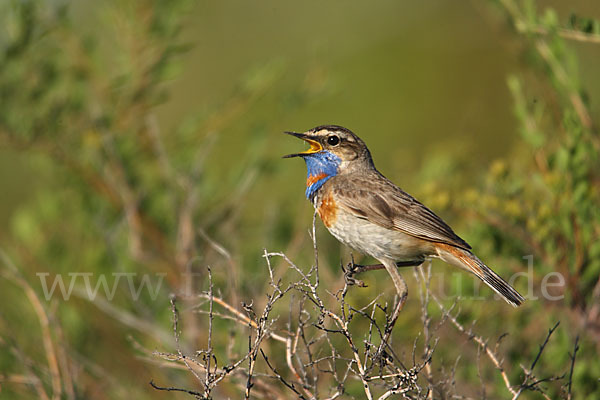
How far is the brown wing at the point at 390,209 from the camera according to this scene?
415cm

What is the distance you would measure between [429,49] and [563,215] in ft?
18.5

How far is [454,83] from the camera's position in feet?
30.9

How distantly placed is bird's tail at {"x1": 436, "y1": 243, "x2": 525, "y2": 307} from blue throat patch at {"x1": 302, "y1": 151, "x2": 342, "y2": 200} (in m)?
0.82

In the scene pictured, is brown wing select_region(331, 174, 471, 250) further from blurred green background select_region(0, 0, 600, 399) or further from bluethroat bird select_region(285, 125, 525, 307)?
blurred green background select_region(0, 0, 600, 399)

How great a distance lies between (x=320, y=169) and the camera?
4.58 metres

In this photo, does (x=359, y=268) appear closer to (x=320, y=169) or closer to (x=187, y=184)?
(x=320, y=169)

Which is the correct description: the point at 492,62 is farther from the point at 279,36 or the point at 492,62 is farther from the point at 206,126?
the point at 206,126

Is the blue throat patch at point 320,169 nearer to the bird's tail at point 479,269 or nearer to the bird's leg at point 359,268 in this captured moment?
the bird's leg at point 359,268

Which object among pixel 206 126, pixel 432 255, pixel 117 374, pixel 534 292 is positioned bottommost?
pixel 117 374

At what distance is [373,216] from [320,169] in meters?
0.52

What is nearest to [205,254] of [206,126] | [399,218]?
[206,126]

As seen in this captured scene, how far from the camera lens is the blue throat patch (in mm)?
4555

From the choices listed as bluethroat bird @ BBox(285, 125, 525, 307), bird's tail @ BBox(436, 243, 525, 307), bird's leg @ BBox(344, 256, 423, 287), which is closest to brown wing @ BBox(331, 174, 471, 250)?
bluethroat bird @ BBox(285, 125, 525, 307)

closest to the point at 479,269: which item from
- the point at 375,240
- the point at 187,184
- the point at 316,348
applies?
the point at 375,240
